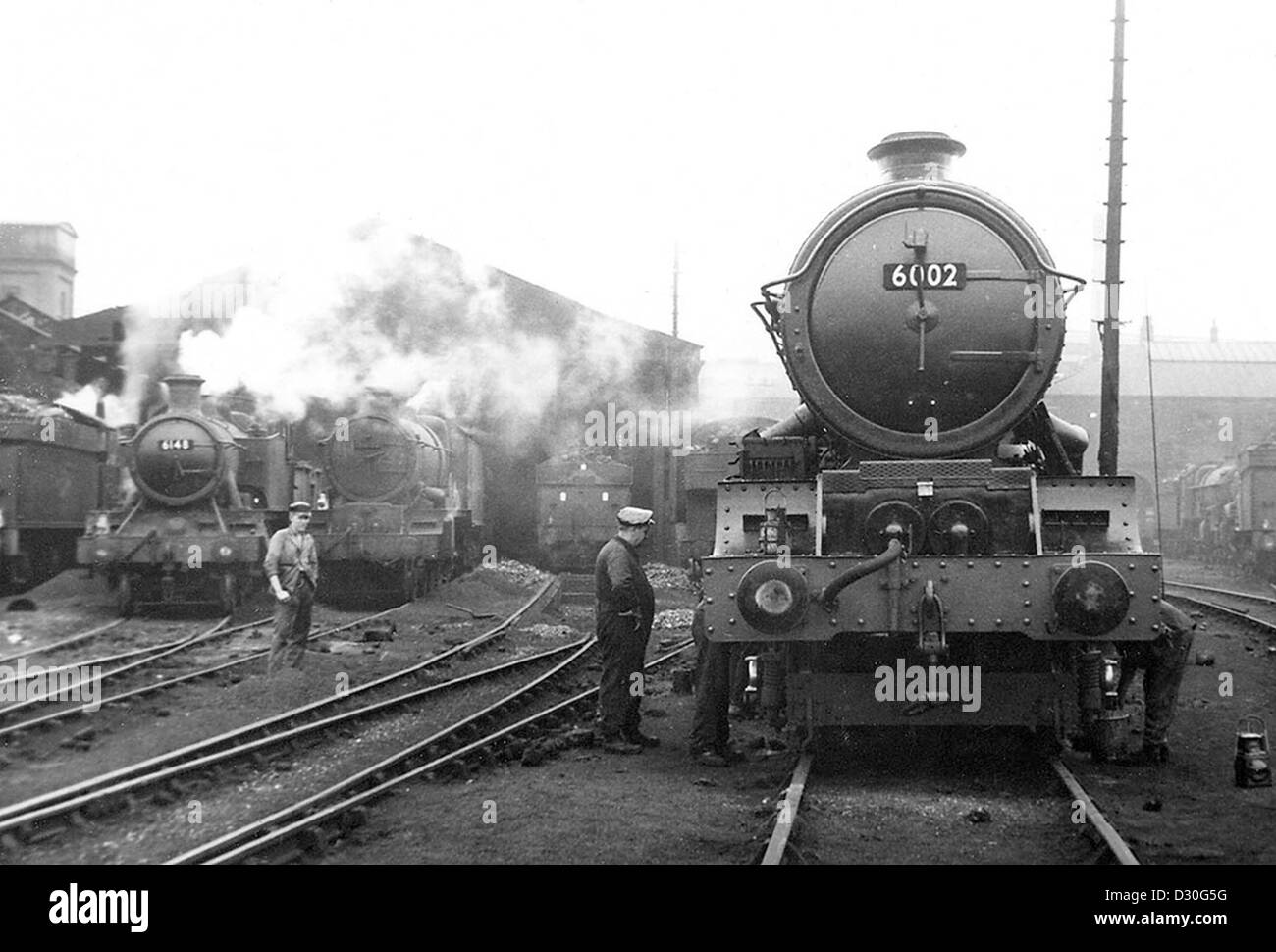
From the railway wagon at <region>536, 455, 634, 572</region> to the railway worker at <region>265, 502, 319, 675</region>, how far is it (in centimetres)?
1294

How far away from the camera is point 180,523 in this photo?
14430 millimetres

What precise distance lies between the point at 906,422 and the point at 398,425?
11.9 m

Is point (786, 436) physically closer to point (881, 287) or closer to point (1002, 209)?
point (881, 287)

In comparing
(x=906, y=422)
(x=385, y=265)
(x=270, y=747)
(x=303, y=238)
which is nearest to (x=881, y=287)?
(x=906, y=422)

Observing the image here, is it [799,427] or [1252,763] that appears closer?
[1252,763]

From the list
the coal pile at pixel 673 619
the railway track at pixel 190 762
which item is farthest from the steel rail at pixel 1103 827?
the coal pile at pixel 673 619

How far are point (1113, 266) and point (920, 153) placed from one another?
22.3 feet

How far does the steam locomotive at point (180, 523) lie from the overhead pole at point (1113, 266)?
9375 millimetres

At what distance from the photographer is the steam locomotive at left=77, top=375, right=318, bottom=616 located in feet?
46.2

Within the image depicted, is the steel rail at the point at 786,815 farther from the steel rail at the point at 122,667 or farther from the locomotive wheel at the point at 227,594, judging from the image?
the locomotive wheel at the point at 227,594

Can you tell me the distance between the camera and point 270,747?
6.92 m

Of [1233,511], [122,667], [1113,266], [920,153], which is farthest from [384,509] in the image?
[1233,511]

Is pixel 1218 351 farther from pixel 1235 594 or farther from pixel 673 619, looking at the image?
pixel 673 619

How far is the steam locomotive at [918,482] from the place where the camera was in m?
5.53
